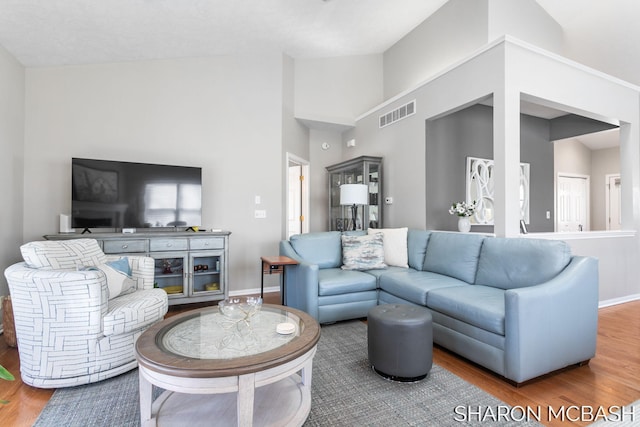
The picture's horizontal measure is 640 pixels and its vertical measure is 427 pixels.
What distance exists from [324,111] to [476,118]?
A: 2363mm

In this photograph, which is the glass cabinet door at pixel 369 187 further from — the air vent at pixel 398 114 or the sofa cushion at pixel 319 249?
the sofa cushion at pixel 319 249

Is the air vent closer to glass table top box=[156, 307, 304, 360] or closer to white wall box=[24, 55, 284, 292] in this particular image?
white wall box=[24, 55, 284, 292]

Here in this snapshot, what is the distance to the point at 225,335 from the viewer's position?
177 cm

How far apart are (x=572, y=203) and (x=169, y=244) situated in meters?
8.06

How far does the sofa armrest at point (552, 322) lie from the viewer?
2004 mm

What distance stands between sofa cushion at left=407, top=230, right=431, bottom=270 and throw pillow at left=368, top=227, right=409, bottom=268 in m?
0.06

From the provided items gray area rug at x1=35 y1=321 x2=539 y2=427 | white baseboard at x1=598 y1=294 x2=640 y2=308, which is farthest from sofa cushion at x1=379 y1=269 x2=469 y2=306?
white baseboard at x1=598 y1=294 x2=640 y2=308

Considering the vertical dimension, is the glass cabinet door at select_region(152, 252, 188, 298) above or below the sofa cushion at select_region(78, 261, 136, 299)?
below

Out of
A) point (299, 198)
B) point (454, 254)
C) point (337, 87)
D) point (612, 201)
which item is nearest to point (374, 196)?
point (299, 198)

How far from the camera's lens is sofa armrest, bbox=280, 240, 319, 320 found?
3090 millimetres

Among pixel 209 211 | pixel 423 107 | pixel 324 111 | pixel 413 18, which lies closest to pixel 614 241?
pixel 423 107

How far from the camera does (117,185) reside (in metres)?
3.63

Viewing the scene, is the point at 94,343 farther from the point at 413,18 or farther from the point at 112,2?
the point at 413,18

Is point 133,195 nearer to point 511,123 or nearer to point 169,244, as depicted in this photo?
point 169,244
